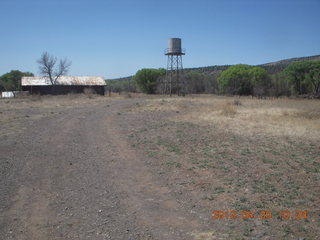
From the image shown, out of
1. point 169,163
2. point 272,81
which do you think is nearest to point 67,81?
point 272,81

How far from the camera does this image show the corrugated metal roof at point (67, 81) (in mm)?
49291

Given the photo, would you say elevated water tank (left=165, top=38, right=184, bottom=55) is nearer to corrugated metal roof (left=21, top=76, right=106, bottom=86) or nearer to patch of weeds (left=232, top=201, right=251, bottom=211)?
corrugated metal roof (left=21, top=76, right=106, bottom=86)

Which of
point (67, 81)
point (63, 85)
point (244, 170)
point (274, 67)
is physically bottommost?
point (244, 170)

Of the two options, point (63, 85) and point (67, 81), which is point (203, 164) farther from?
point (67, 81)

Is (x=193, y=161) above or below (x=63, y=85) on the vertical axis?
below

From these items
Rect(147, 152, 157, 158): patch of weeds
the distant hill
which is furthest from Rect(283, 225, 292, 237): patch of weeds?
the distant hill

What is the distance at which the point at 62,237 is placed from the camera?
13.6ft

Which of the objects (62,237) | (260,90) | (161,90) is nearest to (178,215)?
(62,237)

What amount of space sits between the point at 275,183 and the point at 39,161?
6274 millimetres

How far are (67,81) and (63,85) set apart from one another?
60.7 inches

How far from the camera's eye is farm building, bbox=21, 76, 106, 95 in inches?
1933

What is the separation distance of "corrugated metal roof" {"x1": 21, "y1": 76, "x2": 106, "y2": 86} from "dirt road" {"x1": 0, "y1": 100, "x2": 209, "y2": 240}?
139ft

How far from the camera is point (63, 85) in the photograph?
50438mm

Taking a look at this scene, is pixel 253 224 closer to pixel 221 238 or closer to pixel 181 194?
pixel 221 238
